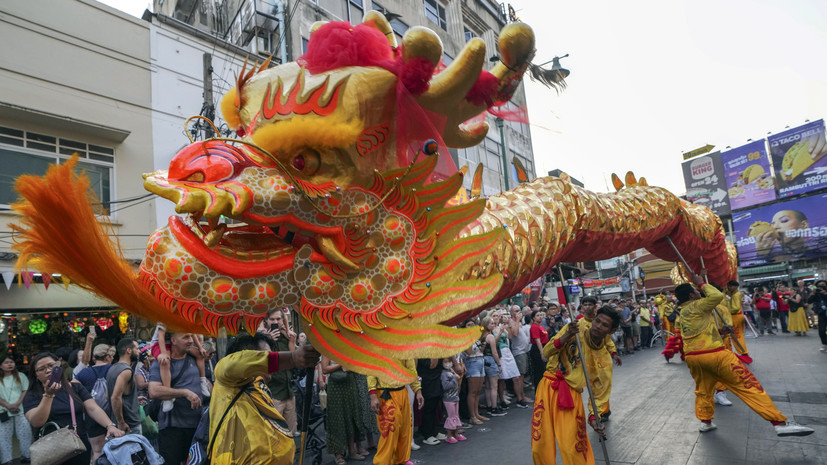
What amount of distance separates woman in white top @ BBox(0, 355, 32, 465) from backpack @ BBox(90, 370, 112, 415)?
0.89 m

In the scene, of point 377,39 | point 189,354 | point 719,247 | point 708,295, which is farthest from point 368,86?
point 708,295

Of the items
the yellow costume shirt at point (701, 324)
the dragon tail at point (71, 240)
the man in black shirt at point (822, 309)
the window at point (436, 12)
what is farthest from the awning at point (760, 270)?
the dragon tail at point (71, 240)

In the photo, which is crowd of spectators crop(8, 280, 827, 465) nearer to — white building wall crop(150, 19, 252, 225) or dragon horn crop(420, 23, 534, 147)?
dragon horn crop(420, 23, 534, 147)

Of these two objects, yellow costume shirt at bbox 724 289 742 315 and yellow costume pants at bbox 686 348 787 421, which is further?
yellow costume shirt at bbox 724 289 742 315

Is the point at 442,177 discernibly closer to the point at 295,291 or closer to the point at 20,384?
the point at 295,291

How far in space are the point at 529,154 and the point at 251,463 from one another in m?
17.9

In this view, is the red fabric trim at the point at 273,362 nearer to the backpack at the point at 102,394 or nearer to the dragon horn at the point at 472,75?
the dragon horn at the point at 472,75

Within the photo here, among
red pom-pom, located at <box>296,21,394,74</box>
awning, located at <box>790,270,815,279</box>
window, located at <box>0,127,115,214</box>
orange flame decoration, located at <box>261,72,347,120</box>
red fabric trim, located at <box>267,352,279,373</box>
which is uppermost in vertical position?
window, located at <box>0,127,115,214</box>

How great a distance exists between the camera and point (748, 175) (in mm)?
23891

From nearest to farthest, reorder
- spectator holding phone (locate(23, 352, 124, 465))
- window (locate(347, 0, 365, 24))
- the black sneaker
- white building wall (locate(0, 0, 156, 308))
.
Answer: spectator holding phone (locate(23, 352, 124, 465))
the black sneaker
white building wall (locate(0, 0, 156, 308))
window (locate(347, 0, 365, 24))

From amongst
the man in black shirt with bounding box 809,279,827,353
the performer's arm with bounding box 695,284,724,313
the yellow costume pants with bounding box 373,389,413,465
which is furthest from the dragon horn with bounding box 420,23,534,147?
the man in black shirt with bounding box 809,279,827,353

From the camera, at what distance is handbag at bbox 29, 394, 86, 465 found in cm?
323

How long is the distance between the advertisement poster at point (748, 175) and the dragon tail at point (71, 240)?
92.3ft

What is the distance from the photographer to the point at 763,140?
76.5 feet
